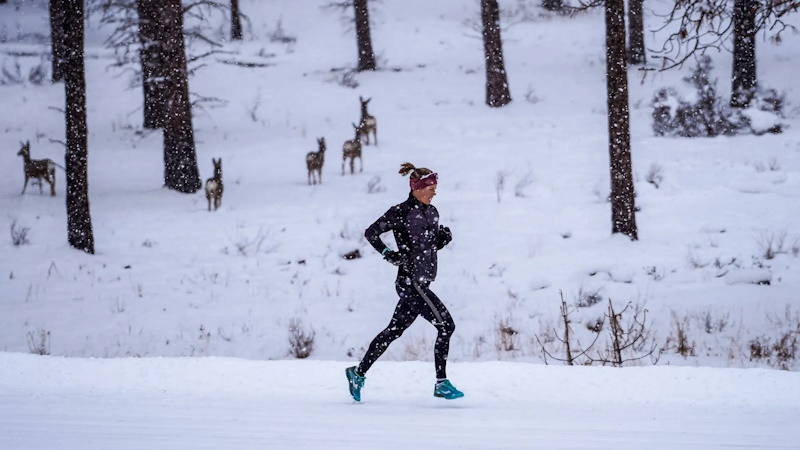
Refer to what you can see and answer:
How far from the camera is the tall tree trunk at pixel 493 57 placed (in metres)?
19.7

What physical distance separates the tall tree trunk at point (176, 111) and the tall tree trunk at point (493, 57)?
28.4 ft

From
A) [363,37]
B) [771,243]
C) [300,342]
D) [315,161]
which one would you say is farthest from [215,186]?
[363,37]

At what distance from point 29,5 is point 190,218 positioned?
1166 inches

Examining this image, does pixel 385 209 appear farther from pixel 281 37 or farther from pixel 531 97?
pixel 281 37

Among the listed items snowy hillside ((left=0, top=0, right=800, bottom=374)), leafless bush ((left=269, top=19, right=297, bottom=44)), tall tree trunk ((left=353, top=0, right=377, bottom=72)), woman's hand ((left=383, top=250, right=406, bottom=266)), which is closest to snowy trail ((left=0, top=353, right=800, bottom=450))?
snowy hillside ((left=0, top=0, right=800, bottom=374))

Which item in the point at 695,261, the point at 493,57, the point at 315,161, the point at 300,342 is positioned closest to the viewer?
the point at 300,342

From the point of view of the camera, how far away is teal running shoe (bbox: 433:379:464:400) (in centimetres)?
556

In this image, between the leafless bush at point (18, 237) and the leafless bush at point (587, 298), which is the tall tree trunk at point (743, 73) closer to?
the leafless bush at point (587, 298)

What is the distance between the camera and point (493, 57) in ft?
66.1

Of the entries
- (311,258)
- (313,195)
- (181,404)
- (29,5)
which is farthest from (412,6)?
(181,404)

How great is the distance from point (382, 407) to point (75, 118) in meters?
8.05

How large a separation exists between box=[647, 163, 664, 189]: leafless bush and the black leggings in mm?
9551

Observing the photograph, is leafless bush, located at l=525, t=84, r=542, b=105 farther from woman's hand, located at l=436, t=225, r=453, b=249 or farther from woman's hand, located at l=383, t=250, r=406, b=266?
woman's hand, located at l=383, t=250, r=406, b=266

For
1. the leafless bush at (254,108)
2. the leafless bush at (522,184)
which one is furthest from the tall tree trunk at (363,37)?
the leafless bush at (522,184)
